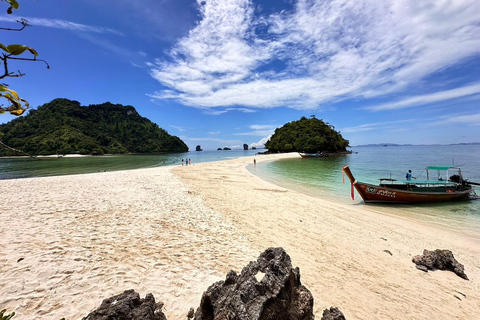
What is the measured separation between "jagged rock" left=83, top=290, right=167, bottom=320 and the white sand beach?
1106mm

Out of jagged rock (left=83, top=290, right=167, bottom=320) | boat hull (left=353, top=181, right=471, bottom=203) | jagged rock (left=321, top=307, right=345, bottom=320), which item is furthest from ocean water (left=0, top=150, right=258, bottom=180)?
boat hull (left=353, top=181, right=471, bottom=203)

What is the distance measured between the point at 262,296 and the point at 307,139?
9356cm

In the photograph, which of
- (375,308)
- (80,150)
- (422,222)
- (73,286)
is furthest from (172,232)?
(80,150)

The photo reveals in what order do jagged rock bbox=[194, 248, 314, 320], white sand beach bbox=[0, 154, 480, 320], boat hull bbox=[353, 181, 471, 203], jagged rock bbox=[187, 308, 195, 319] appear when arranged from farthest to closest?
boat hull bbox=[353, 181, 471, 203] → white sand beach bbox=[0, 154, 480, 320] → jagged rock bbox=[187, 308, 195, 319] → jagged rock bbox=[194, 248, 314, 320]

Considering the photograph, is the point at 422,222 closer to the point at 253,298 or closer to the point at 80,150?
the point at 253,298

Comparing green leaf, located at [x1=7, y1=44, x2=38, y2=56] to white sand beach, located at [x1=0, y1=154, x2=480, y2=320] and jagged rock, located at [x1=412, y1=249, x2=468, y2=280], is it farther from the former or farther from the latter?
jagged rock, located at [x1=412, y1=249, x2=468, y2=280]

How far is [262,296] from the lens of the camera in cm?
293

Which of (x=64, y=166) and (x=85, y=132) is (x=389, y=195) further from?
(x=85, y=132)

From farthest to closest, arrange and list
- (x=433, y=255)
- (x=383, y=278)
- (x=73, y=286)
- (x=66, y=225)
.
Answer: (x=66, y=225) → (x=433, y=255) → (x=383, y=278) → (x=73, y=286)

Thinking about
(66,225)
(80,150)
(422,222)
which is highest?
(80,150)

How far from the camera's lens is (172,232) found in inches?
294

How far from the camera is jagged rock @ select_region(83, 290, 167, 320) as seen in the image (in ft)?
9.35

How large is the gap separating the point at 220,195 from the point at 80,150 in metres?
106

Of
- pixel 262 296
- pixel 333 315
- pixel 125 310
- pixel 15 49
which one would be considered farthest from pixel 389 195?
pixel 15 49
